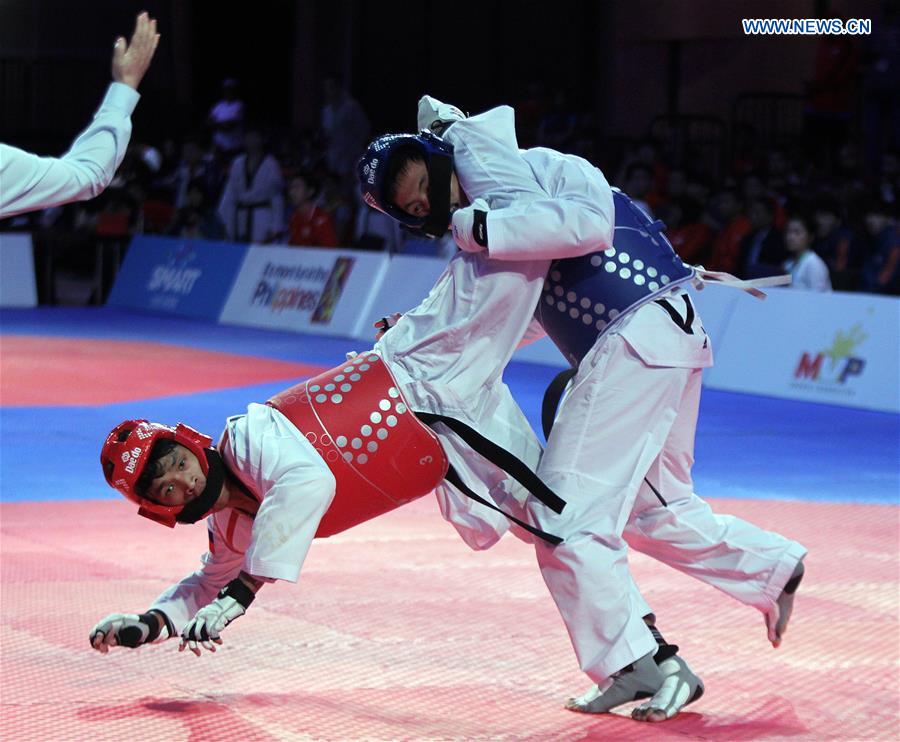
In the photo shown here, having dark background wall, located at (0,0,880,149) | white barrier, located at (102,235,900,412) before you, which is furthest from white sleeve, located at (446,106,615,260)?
dark background wall, located at (0,0,880,149)

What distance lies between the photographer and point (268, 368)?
12391 millimetres

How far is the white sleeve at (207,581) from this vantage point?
13.9 feet

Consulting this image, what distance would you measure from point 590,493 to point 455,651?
1.09 metres

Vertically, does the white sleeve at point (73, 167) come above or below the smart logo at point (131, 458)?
above

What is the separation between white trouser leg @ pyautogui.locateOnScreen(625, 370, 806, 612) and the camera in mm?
4492

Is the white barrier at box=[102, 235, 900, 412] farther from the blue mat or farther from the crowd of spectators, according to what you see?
the crowd of spectators

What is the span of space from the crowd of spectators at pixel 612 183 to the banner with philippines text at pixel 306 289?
38 cm

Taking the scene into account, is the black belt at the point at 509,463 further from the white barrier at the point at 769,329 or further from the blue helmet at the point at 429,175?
the white barrier at the point at 769,329

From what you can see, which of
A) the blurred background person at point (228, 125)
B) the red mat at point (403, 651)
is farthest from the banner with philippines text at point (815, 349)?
the blurred background person at point (228, 125)

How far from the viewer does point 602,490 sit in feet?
13.6

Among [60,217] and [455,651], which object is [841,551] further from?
[60,217]

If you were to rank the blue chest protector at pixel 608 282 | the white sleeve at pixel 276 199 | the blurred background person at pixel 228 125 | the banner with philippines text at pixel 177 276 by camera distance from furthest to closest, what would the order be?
the blurred background person at pixel 228 125
the white sleeve at pixel 276 199
the banner with philippines text at pixel 177 276
the blue chest protector at pixel 608 282

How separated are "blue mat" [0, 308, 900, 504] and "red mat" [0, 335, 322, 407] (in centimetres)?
40

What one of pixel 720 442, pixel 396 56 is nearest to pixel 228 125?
pixel 396 56
